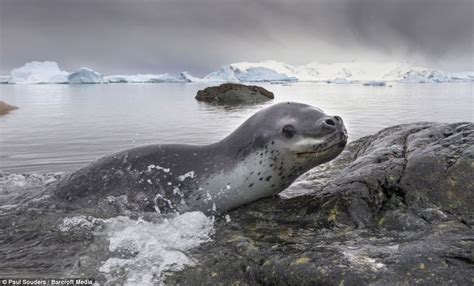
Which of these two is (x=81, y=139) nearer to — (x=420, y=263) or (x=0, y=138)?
(x=0, y=138)

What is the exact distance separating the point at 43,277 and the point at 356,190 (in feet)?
9.47

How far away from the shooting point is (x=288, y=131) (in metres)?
4.24

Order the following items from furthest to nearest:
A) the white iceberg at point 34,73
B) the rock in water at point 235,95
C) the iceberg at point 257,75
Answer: the iceberg at point 257,75
the white iceberg at point 34,73
the rock in water at point 235,95

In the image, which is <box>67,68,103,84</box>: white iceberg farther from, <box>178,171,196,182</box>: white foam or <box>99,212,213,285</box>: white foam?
<box>99,212,213,285</box>: white foam

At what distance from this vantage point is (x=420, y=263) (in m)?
2.79

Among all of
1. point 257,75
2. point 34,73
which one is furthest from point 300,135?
point 257,75

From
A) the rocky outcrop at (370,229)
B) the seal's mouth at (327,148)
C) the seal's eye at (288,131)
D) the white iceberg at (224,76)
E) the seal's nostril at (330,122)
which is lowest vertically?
the rocky outcrop at (370,229)

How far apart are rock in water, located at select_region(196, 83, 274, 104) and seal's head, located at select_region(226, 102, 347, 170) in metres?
27.4

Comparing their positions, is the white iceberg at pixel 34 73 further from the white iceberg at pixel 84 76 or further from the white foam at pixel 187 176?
the white foam at pixel 187 176

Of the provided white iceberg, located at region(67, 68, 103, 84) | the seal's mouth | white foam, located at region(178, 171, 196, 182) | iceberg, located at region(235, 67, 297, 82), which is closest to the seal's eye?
the seal's mouth

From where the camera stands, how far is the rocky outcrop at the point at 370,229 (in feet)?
9.29

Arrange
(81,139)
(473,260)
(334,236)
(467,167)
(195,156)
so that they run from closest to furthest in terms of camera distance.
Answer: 1. (473,260)
2. (334,236)
3. (467,167)
4. (195,156)
5. (81,139)

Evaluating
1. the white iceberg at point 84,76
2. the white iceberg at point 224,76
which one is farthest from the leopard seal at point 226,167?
the white iceberg at point 224,76

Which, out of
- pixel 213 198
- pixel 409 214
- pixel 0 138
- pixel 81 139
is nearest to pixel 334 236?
pixel 409 214
